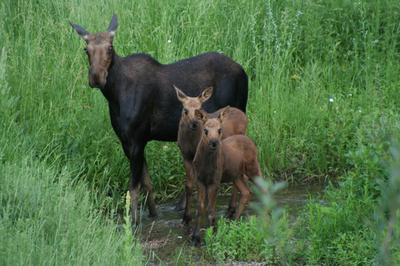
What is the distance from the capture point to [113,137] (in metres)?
9.90

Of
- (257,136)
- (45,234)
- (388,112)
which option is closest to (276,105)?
(257,136)

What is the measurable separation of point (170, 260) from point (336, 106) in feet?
12.6

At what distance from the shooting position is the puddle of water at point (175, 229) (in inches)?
304

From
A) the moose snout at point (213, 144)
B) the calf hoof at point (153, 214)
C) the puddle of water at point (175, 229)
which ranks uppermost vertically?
the moose snout at point (213, 144)

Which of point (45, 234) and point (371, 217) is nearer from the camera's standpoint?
point (45, 234)

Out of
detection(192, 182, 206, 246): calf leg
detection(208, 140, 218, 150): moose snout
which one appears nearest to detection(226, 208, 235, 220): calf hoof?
detection(192, 182, 206, 246): calf leg

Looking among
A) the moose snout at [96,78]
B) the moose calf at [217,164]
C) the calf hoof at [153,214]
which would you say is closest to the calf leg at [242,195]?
the moose calf at [217,164]

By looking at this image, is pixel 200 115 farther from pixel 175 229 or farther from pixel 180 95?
pixel 175 229

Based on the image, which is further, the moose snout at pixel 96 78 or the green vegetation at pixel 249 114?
the moose snout at pixel 96 78

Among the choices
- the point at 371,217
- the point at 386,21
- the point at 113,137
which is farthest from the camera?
the point at 386,21

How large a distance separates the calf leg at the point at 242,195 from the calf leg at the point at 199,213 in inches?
13.9

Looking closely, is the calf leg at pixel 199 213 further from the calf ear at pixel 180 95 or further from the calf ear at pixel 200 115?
the calf ear at pixel 180 95

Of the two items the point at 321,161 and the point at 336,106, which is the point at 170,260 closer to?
the point at 321,161

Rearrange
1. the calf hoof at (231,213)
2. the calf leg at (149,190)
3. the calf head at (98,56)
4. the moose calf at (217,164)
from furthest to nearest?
the calf leg at (149,190) < the calf hoof at (231,213) < the calf head at (98,56) < the moose calf at (217,164)
